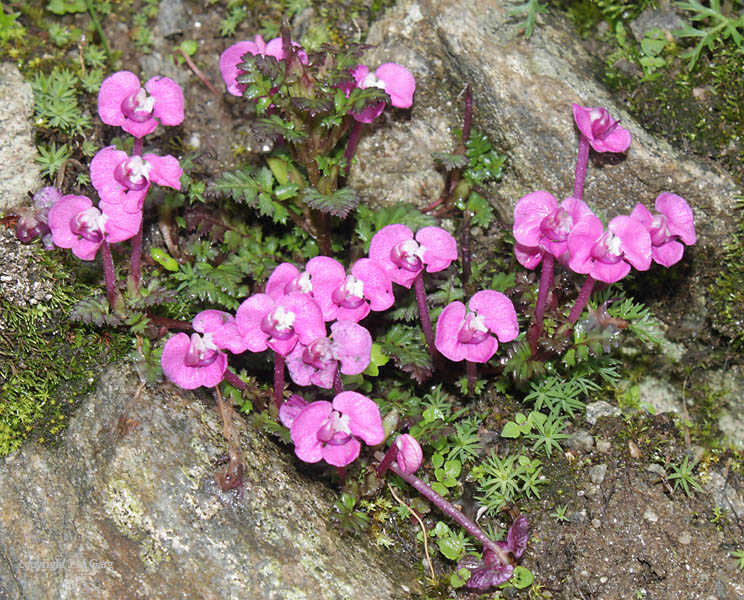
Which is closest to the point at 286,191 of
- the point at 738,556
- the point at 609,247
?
the point at 609,247

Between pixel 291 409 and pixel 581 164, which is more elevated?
→ pixel 581 164

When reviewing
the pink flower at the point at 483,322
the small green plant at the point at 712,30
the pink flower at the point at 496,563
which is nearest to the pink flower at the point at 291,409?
the pink flower at the point at 483,322

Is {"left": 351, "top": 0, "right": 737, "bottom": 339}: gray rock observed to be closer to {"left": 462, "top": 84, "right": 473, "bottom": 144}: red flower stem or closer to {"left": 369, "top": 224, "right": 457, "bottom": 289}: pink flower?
{"left": 462, "top": 84, "right": 473, "bottom": 144}: red flower stem

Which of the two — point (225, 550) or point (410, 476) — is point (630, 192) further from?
point (225, 550)

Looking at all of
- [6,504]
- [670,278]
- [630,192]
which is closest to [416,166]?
[630,192]

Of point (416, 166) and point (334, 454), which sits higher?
point (416, 166)

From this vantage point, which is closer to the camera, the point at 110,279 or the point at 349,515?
the point at 349,515

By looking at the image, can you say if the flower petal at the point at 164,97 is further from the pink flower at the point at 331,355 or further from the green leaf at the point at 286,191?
the pink flower at the point at 331,355

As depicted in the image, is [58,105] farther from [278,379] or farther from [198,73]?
[278,379]
